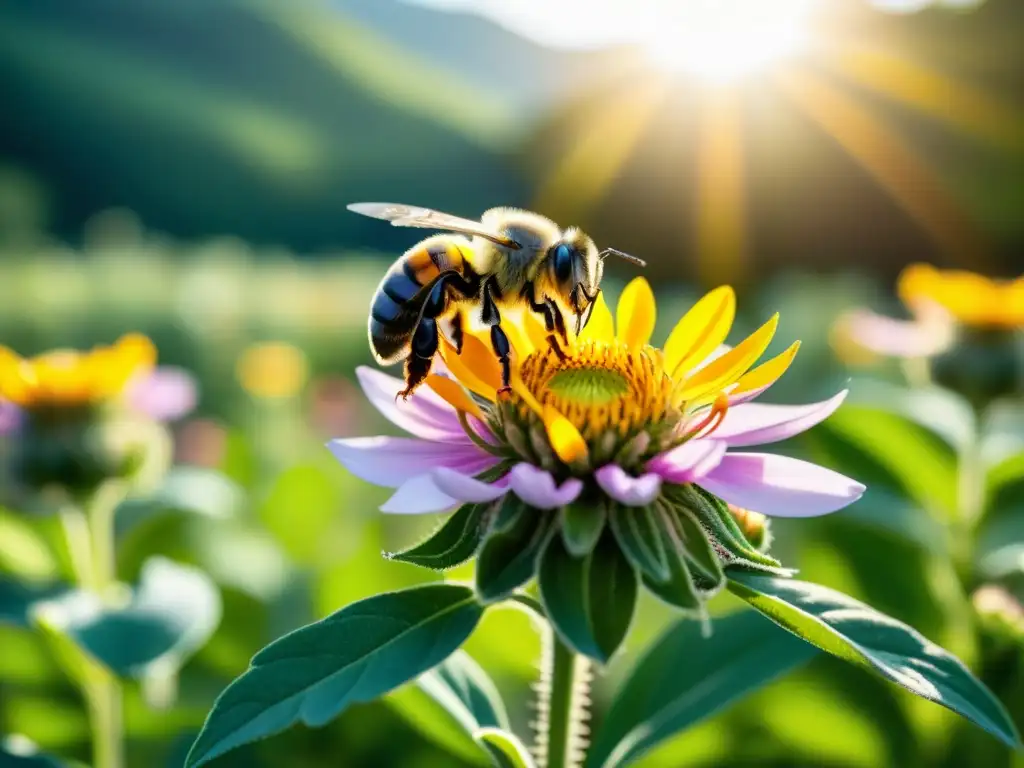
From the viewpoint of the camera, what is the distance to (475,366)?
112 cm

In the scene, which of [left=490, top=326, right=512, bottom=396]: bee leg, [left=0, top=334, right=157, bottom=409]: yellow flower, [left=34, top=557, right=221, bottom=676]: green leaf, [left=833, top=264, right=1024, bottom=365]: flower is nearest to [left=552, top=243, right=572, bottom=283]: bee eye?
[left=490, top=326, right=512, bottom=396]: bee leg

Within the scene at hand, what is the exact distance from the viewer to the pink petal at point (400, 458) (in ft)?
3.20

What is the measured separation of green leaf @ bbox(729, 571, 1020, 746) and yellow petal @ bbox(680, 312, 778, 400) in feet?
0.70

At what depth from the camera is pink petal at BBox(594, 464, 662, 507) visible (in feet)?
2.78

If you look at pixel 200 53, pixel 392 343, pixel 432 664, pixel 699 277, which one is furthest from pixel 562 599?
pixel 200 53

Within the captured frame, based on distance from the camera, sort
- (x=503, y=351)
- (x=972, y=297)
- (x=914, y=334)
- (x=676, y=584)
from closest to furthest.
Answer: (x=676, y=584) → (x=503, y=351) → (x=972, y=297) → (x=914, y=334)

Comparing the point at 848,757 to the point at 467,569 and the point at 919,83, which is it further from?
the point at 919,83

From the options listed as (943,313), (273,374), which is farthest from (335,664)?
(273,374)

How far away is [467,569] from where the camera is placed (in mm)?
1344

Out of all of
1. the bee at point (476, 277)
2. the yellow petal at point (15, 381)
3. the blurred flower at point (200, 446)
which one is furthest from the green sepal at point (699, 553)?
the blurred flower at point (200, 446)

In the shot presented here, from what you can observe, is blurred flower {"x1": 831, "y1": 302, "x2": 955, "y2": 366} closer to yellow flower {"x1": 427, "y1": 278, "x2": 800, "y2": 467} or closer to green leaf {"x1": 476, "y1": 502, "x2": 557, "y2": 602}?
yellow flower {"x1": 427, "y1": 278, "x2": 800, "y2": 467}

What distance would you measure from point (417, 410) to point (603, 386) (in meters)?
0.21

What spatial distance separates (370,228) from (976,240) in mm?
16632

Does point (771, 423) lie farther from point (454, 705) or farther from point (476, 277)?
point (476, 277)
